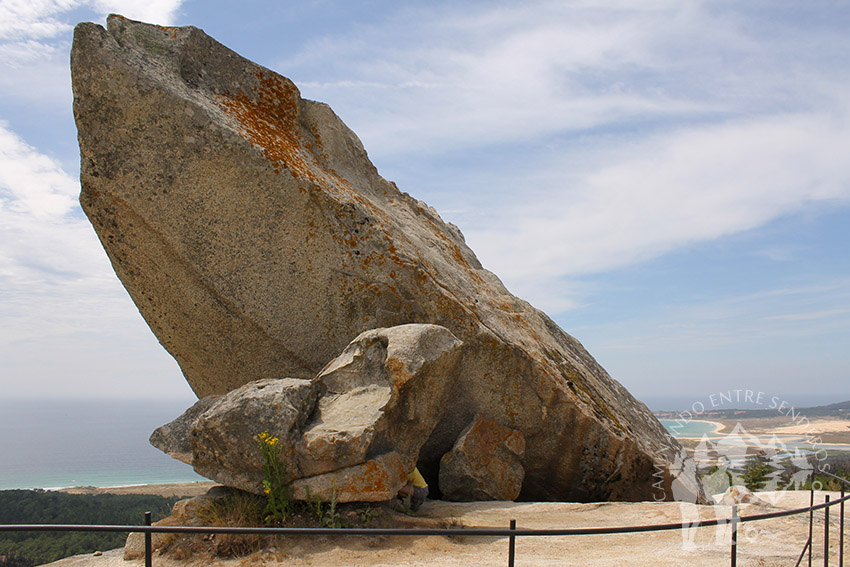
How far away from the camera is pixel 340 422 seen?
675 cm

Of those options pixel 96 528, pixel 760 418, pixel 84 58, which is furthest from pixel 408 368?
pixel 760 418

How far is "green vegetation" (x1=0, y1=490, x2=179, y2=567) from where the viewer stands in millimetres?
8781

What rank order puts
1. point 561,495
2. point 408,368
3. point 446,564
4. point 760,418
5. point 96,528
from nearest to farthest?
point 96,528, point 446,564, point 408,368, point 561,495, point 760,418

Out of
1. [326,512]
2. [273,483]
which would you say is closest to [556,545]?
[326,512]

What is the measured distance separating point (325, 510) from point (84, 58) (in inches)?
254

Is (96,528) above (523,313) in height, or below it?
below

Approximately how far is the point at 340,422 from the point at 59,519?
15624 mm

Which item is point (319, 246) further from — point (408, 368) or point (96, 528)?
point (96, 528)

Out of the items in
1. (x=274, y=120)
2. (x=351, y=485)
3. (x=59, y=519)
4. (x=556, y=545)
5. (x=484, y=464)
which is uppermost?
(x=274, y=120)

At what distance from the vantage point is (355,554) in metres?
5.79

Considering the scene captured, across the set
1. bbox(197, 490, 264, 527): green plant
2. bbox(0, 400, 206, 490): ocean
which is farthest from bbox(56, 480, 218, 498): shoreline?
bbox(197, 490, 264, 527): green plant

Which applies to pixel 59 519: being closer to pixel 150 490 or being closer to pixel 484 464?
pixel 484 464

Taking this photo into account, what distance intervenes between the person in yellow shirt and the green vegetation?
2.81 metres

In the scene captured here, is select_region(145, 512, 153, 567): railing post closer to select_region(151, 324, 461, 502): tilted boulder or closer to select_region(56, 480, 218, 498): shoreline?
select_region(151, 324, 461, 502): tilted boulder
